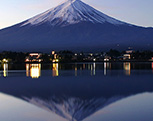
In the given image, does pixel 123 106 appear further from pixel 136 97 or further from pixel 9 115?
pixel 9 115

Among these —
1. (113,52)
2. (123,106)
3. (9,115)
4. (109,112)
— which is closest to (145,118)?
(109,112)

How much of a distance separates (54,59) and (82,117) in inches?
2853

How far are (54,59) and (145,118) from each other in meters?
72.9

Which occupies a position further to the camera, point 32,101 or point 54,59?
point 54,59

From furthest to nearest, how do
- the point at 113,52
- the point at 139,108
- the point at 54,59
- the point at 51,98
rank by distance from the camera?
the point at 113,52
the point at 54,59
the point at 51,98
the point at 139,108

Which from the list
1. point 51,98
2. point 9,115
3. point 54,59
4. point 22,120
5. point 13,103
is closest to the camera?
point 22,120

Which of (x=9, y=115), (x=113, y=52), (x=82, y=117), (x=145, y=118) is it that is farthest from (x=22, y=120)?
(x=113, y=52)

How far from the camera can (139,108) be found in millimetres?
8703

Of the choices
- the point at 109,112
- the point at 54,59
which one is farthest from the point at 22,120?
the point at 54,59

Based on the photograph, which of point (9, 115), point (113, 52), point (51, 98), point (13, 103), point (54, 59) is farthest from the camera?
point (113, 52)

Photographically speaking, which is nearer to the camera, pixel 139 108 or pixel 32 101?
pixel 139 108

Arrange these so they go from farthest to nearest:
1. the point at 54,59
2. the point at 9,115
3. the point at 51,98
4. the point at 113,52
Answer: the point at 113,52, the point at 54,59, the point at 51,98, the point at 9,115

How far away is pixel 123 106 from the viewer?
9008 mm

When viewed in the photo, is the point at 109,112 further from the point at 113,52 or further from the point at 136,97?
the point at 113,52
